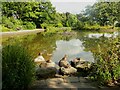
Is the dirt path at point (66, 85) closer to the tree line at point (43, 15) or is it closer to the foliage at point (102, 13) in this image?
the tree line at point (43, 15)

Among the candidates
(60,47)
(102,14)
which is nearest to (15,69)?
(60,47)

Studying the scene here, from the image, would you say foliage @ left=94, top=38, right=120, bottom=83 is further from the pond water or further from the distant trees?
the distant trees

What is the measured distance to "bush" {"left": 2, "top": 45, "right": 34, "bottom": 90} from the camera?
10.9ft

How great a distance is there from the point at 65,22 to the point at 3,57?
43.5 m

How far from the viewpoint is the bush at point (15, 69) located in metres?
3.32

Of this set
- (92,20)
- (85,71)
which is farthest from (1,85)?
(92,20)

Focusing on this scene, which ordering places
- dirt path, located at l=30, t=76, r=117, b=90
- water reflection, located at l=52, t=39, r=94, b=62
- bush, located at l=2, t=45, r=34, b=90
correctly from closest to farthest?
bush, located at l=2, t=45, r=34, b=90 < dirt path, located at l=30, t=76, r=117, b=90 < water reflection, located at l=52, t=39, r=94, b=62

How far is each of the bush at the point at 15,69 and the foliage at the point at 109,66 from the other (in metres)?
1.28

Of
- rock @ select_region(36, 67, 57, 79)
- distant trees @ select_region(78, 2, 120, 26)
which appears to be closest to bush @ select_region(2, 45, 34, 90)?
rock @ select_region(36, 67, 57, 79)

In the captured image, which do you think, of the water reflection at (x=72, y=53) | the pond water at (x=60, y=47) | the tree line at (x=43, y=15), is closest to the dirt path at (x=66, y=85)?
the pond water at (x=60, y=47)

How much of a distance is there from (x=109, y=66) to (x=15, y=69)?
5.78 feet

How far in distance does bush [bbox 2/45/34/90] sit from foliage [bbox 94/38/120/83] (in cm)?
128

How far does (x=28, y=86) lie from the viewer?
3.57 meters

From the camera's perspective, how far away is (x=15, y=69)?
11.0 ft
